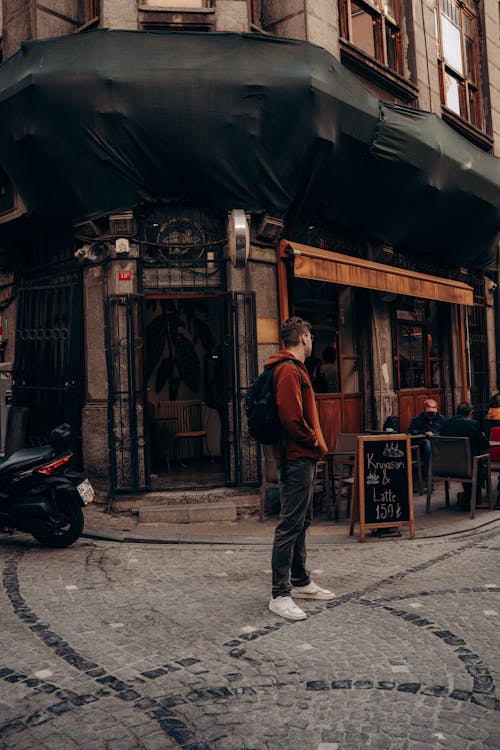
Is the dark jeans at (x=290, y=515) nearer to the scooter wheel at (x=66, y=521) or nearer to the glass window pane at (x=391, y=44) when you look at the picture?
the scooter wheel at (x=66, y=521)

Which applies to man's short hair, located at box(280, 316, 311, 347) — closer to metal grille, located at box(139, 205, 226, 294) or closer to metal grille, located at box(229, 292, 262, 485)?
metal grille, located at box(229, 292, 262, 485)

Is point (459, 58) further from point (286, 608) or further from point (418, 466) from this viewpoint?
point (286, 608)

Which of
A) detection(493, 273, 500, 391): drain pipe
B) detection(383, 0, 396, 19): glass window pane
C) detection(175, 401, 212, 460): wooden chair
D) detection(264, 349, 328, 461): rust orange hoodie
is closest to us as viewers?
detection(264, 349, 328, 461): rust orange hoodie

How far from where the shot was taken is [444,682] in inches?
140

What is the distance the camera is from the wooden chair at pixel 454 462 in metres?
8.48

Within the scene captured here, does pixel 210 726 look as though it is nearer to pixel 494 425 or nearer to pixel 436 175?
pixel 494 425

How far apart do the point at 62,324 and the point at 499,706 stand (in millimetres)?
7816

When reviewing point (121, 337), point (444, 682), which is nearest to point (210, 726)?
point (444, 682)

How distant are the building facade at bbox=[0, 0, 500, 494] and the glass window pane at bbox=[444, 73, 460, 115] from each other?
1.70m

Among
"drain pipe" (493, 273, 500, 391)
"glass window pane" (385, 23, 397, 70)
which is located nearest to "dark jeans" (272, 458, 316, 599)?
"glass window pane" (385, 23, 397, 70)

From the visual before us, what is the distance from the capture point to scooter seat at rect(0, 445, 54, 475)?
685cm

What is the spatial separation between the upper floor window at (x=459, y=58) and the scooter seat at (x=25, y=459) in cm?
1075

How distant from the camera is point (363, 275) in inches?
401

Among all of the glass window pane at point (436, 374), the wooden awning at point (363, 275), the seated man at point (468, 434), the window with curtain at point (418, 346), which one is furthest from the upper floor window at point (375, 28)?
the seated man at point (468, 434)
